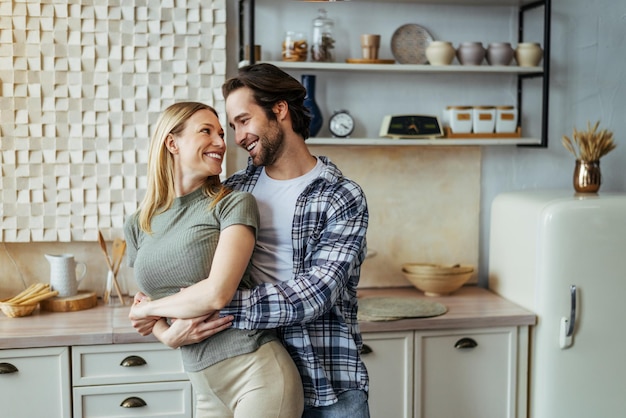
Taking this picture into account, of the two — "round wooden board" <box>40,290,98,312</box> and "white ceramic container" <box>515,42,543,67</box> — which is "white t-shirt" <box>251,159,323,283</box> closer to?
"round wooden board" <box>40,290,98,312</box>

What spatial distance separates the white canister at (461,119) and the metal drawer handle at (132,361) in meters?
1.62

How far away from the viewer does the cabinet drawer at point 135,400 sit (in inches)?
117

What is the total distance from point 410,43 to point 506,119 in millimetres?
538

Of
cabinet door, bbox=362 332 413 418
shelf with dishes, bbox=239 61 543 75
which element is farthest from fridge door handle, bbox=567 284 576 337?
shelf with dishes, bbox=239 61 543 75

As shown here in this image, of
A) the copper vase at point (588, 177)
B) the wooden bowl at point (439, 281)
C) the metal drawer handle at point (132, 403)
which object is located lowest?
the metal drawer handle at point (132, 403)

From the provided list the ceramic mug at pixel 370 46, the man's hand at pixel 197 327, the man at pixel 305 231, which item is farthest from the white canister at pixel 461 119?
Result: the man's hand at pixel 197 327

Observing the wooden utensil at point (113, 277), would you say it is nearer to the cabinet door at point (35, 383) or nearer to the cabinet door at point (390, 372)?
the cabinet door at point (35, 383)

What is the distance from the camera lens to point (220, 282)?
6.56ft

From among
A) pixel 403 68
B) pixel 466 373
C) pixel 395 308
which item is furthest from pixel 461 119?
pixel 466 373

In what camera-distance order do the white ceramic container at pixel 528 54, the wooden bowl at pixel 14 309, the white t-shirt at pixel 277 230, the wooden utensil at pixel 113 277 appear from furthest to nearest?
1. the white ceramic container at pixel 528 54
2. the wooden utensil at pixel 113 277
3. the wooden bowl at pixel 14 309
4. the white t-shirt at pixel 277 230

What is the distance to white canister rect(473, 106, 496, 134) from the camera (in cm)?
357

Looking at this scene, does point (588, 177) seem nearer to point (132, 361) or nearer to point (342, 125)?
point (342, 125)

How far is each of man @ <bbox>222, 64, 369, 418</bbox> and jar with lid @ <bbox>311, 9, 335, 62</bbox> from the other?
3.84 feet

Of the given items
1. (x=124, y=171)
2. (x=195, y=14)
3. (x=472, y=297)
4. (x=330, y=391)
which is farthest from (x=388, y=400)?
(x=195, y=14)
